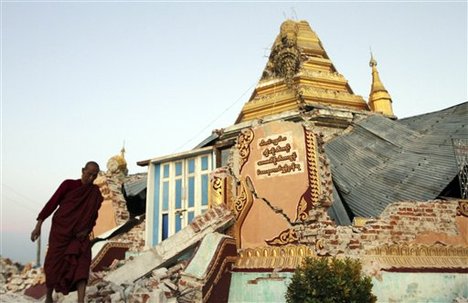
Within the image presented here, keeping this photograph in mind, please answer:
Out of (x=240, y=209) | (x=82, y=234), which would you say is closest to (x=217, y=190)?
(x=240, y=209)

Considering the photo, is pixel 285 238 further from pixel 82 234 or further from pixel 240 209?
pixel 82 234

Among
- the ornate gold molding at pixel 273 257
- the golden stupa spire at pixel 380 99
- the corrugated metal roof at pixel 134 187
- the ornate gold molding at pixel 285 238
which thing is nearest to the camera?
the ornate gold molding at pixel 273 257

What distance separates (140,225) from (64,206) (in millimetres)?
6977

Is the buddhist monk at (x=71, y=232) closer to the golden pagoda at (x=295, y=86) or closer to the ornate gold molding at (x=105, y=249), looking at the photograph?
the ornate gold molding at (x=105, y=249)

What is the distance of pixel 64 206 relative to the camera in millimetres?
4480

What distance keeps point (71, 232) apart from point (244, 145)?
433 centimetres

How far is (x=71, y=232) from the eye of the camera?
14.4 feet

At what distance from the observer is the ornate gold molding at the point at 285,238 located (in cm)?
671

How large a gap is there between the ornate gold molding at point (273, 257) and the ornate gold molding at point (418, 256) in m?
1.05

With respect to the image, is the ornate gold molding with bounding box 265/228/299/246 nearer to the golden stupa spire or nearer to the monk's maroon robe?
the monk's maroon robe

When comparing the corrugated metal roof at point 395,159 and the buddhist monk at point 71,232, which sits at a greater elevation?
the corrugated metal roof at point 395,159

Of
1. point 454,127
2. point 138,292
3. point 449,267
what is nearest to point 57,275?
point 138,292

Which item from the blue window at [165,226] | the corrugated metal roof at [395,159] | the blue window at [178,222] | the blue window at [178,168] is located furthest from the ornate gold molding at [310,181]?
the blue window at [165,226]

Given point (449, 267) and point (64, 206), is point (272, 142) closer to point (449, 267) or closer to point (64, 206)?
point (449, 267)
